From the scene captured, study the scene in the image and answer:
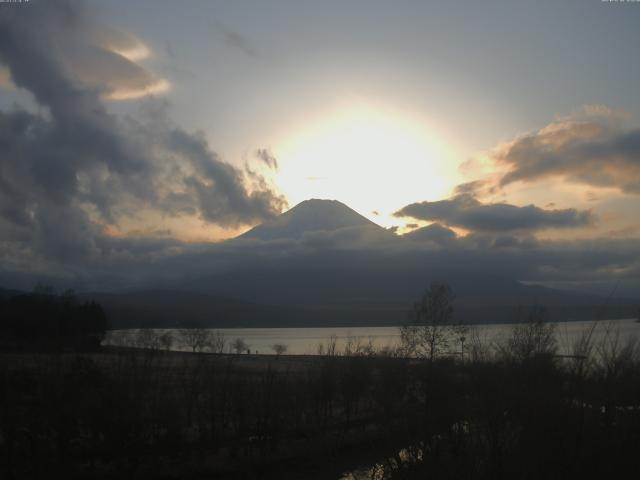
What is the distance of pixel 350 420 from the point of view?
95.3ft

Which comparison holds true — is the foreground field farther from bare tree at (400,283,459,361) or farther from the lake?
bare tree at (400,283,459,361)

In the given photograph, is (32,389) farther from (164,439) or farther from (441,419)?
(441,419)

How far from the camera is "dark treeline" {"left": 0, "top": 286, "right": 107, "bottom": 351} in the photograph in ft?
197

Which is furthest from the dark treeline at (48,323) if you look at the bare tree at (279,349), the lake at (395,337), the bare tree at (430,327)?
the bare tree at (430,327)

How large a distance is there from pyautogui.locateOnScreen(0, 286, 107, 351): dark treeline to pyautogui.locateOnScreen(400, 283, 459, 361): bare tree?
36.3 metres

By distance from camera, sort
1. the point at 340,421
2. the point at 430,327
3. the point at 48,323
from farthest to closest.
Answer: the point at 48,323
the point at 430,327
the point at 340,421

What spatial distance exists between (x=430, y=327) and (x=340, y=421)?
13814 millimetres

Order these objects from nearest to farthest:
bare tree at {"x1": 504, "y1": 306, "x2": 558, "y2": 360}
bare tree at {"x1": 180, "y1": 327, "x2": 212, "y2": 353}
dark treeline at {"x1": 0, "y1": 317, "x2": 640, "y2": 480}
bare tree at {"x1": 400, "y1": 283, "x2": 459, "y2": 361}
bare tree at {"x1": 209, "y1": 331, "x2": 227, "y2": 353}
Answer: dark treeline at {"x1": 0, "y1": 317, "x2": 640, "y2": 480} → bare tree at {"x1": 504, "y1": 306, "x2": 558, "y2": 360} → bare tree at {"x1": 400, "y1": 283, "x2": 459, "y2": 361} → bare tree at {"x1": 209, "y1": 331, "x2": 227, "y2": 353} → bare tree at {"x1": 180, "y1": 327, "x2": 212, "y2": 353}

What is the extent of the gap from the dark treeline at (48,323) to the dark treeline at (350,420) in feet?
124

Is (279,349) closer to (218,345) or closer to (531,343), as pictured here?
(218,345)

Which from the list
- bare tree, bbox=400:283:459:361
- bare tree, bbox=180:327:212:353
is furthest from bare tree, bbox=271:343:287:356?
bare tree, bbox=400:283:459:361

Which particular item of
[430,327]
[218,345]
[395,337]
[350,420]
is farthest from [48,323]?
[395,337]

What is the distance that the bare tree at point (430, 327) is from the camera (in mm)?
36656

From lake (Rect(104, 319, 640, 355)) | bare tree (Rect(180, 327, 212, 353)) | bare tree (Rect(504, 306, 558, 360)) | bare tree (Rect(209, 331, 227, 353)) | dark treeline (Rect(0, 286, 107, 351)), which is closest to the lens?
lake (Rect(104, 319, 640, 355))
